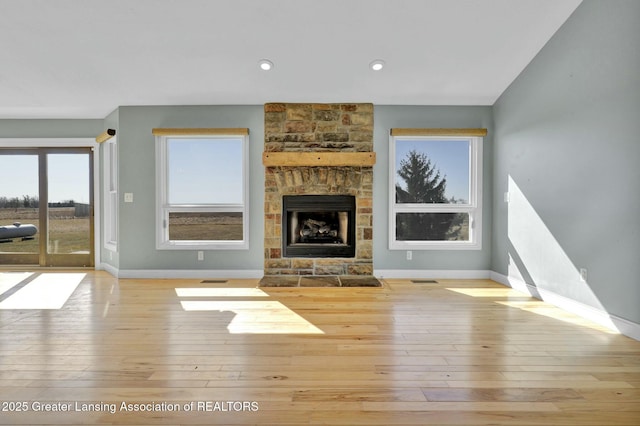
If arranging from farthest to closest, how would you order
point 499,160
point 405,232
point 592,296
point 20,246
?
point 20,246, point 405,232, point 499,160, point 592,296

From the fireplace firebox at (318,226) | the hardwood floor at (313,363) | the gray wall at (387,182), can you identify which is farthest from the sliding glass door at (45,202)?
the gray wall at (387,182)

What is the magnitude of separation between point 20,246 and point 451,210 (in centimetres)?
618

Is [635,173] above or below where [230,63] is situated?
below

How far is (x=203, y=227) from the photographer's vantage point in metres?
4.59

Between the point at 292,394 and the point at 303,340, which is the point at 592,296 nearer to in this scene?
the point at 303,340

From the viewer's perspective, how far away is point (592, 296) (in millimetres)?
2887

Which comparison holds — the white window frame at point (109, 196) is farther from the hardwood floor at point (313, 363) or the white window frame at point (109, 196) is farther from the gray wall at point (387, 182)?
the gray wall at point (387, 182)

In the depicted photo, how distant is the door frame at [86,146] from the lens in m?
4.84

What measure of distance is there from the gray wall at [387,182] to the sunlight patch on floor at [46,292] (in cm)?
354

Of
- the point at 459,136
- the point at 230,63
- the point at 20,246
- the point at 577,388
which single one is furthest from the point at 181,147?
the point at 577,388

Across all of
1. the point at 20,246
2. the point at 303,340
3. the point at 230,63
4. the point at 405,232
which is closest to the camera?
the point at 303,340

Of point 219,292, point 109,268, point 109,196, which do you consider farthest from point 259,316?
point 109,196

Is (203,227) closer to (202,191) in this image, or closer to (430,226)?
(202,191)

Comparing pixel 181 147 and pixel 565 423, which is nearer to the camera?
pixel 565 423
